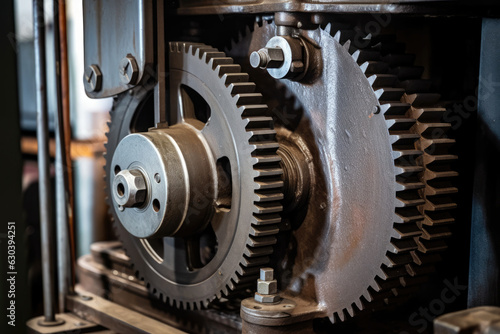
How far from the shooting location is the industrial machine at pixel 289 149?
1.20 m

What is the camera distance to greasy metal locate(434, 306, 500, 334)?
900 mm

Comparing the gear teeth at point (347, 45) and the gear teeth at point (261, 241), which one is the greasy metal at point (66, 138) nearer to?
the gear teeth at point (261, 241)

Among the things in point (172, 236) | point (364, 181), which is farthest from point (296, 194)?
point (172, 236)

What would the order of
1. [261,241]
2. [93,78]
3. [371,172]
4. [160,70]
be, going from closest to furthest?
[371,172] < [261,241] < [160,70] < [93,78]

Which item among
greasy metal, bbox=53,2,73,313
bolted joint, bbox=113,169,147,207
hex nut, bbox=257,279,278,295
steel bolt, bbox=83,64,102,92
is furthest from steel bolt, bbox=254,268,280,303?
greasy metal, bbox=53,2,73,313

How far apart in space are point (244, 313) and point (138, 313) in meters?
0.50

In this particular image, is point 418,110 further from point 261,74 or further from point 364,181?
point 261,74

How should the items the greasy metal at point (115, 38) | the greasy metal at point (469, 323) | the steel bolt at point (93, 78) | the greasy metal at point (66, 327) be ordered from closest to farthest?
the greasy metal at point (469, 323), the greasy metal at point (115, 38), the steel bolt at point (93, 78), the greasy metal at point (66, 327)

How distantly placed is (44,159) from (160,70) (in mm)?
405

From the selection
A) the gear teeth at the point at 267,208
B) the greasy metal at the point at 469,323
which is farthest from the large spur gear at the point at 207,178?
the greasy metal at the point at 469,323

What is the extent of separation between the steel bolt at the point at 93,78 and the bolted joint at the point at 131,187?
28 cm

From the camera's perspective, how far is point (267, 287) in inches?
50.2

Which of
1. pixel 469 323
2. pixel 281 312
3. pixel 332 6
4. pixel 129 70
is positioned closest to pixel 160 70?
pixel 129 70

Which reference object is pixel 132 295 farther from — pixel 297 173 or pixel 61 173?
pixel 297 173
